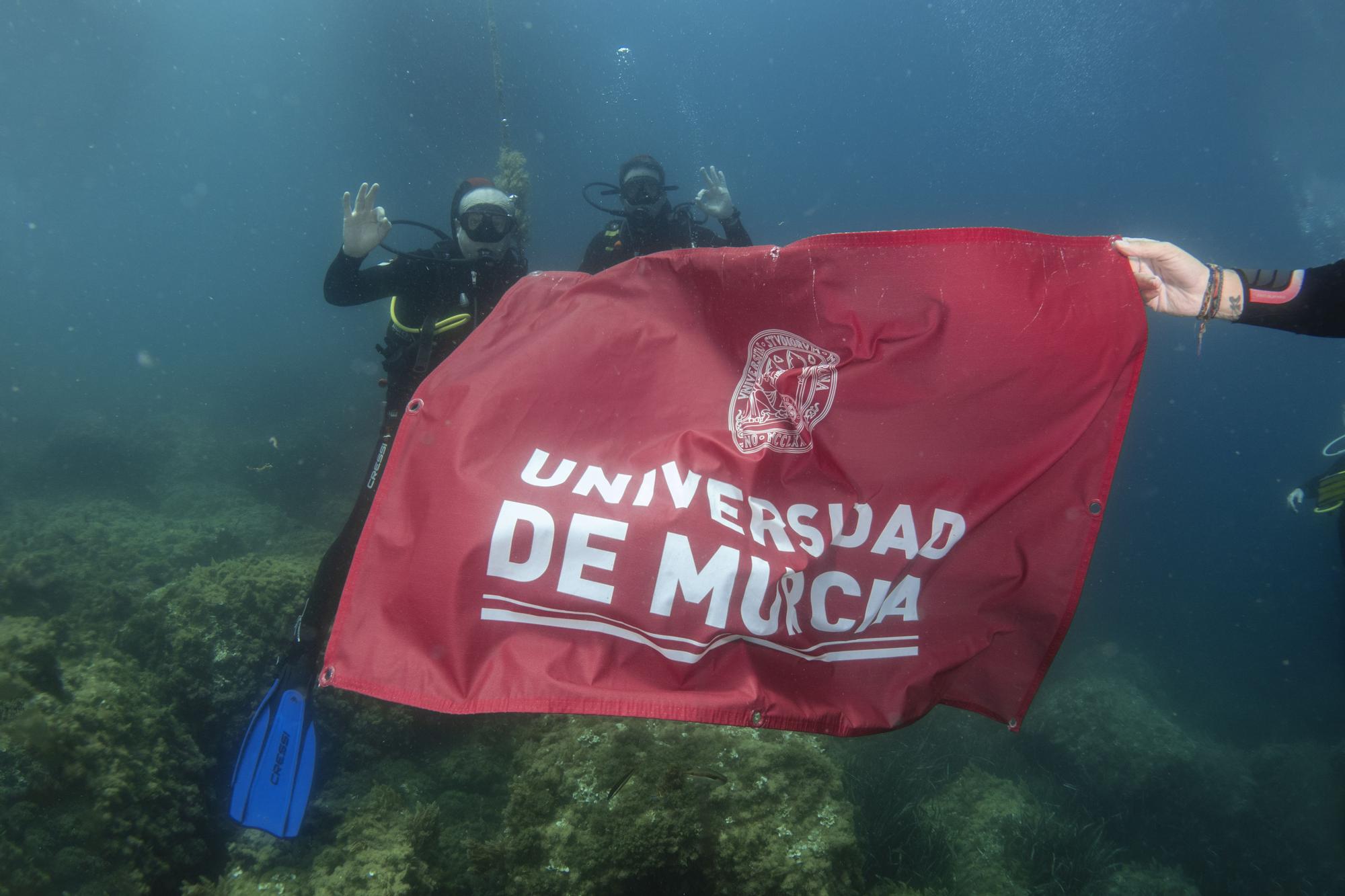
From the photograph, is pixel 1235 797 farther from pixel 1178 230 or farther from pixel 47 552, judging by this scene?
pixel 1178 230

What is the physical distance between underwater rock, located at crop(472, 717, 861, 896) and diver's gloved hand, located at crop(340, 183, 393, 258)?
3.97m

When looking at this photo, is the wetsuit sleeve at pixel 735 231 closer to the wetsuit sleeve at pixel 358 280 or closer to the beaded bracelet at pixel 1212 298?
the wetsuit sleeve at pixel 358 280

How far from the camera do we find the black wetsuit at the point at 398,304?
15.4ft

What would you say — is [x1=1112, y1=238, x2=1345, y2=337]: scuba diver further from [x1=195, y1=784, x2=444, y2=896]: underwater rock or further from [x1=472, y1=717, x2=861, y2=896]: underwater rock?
[x1=195, y1=784, x2=444, y2=896]: underwater rock

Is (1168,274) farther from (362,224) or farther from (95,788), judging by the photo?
(95,788)

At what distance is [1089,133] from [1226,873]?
84.0 meters

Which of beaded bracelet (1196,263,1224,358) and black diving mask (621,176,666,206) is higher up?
black diving mask (621,176,666,206)

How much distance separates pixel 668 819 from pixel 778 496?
1.95 metres

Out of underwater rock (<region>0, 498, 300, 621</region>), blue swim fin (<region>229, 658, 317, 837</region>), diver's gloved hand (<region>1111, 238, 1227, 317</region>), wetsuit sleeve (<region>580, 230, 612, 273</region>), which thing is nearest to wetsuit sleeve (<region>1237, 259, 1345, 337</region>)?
diver's gloved hand (<region>1111, 238, 1227, 317</region>)

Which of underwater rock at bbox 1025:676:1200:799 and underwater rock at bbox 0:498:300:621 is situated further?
underwater rock at bbox 1025:676:1200:799

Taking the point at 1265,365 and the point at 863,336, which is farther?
the point at 1265,365

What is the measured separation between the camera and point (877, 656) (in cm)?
268

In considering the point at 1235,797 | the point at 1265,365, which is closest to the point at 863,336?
the point at 1235,797

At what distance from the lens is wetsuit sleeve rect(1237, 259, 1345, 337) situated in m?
2.43
